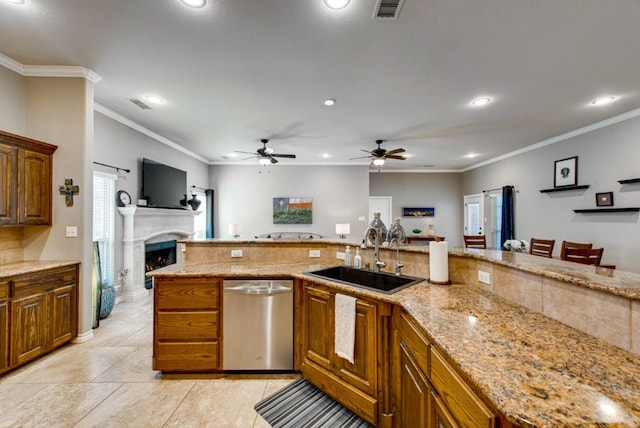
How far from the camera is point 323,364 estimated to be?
2064 mm

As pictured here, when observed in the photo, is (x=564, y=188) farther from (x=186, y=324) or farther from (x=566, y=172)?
(x=186, y=324)

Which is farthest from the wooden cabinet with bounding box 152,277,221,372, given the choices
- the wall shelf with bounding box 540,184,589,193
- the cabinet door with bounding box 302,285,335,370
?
the wall shelf with bounding box 540,184,589,193

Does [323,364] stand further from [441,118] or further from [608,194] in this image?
[608,194]

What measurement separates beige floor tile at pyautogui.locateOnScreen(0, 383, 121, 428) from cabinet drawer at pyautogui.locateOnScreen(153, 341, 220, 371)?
0.35 meters

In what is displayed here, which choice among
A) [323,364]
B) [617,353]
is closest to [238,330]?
[323,364]

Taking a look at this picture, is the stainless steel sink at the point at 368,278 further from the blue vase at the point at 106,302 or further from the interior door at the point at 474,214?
the interior door at the point at 474,214

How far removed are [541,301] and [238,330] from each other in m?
2.10

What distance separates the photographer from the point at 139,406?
1.96m

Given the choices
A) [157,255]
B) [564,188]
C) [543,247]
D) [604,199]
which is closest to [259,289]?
[157,255]

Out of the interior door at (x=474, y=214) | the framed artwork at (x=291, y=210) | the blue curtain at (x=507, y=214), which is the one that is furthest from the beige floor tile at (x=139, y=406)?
the interior door at (x=474, y=214)

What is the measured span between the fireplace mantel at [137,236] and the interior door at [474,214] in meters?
7.76

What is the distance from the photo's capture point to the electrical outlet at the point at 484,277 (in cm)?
170

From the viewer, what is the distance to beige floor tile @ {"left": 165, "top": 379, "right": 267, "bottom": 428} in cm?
181

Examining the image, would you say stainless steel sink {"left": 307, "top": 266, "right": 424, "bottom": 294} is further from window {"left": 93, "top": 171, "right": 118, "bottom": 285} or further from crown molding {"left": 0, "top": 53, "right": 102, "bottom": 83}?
window {"left": 93, "top": 171, "right": 118, "bottom": 285}
